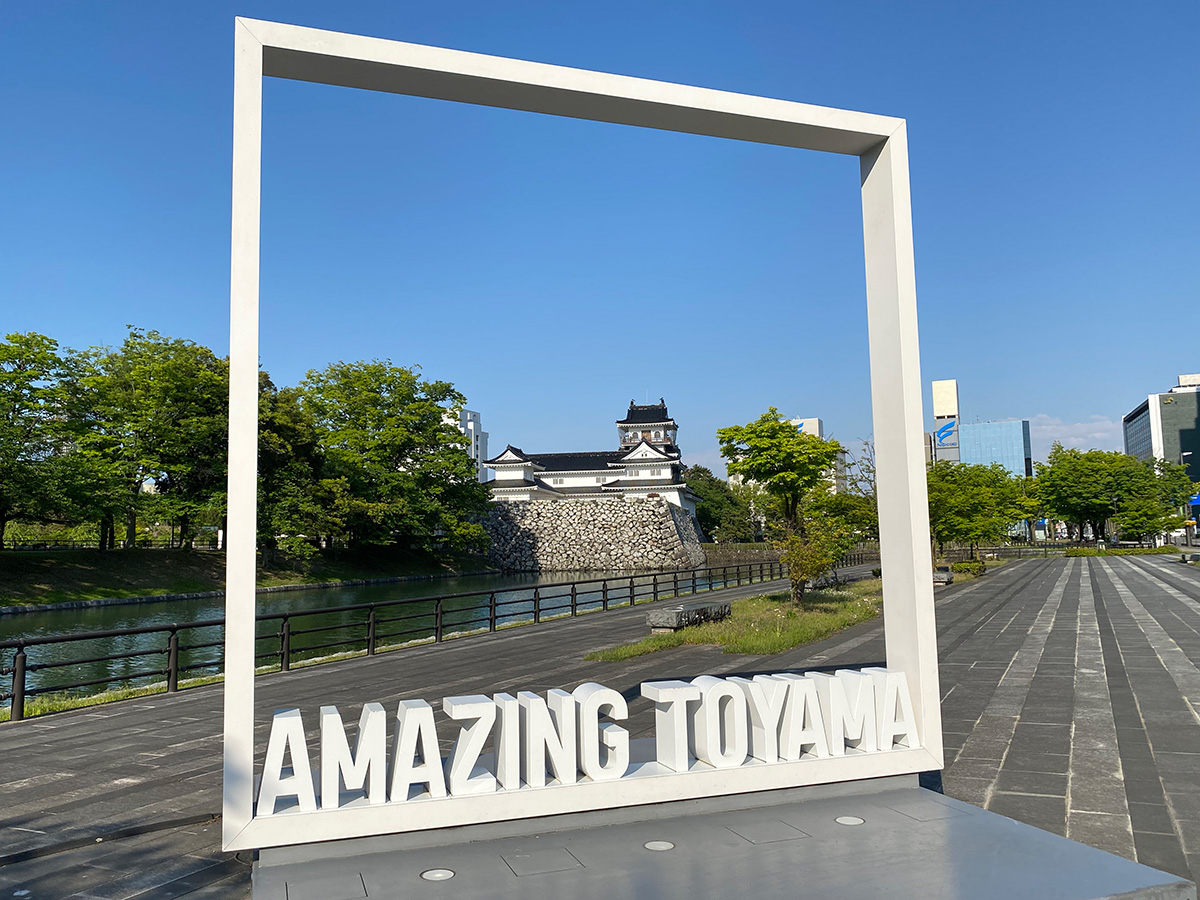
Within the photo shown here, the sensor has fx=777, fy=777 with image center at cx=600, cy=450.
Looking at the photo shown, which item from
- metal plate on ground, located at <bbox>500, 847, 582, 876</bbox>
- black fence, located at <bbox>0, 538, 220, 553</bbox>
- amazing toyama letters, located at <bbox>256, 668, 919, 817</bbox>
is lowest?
metal plate on ground, located at <bbox>500, 847, 582, 876</bbox>

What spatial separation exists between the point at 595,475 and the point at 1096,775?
186ft

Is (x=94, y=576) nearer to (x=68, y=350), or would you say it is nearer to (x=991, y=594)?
A: (x=68, y=350)

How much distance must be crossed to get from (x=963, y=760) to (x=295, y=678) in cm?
707

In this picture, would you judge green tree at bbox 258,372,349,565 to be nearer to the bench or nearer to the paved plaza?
the paved plaza

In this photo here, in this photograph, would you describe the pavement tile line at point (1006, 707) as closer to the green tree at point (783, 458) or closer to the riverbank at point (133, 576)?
the green tree at point (783, 458)

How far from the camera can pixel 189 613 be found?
922 inches

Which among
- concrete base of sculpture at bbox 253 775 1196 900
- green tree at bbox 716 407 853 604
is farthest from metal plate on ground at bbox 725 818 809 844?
green tree at bbox 716 407 853 604

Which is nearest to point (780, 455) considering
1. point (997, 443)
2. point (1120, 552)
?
point (1120, 552)

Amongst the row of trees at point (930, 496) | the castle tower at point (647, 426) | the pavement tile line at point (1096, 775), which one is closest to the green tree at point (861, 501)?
the row of trees at point (930, 496)

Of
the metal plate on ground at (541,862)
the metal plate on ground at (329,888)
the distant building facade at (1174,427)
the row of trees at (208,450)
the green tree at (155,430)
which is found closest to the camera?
the metal plate on ground at (329,888)

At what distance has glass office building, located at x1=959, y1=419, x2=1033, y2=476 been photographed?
130m

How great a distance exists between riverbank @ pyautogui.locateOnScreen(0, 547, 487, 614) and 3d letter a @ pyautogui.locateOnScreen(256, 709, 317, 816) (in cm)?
2549

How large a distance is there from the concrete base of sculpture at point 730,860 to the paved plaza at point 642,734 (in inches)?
19.7

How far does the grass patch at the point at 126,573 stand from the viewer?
982 inches
